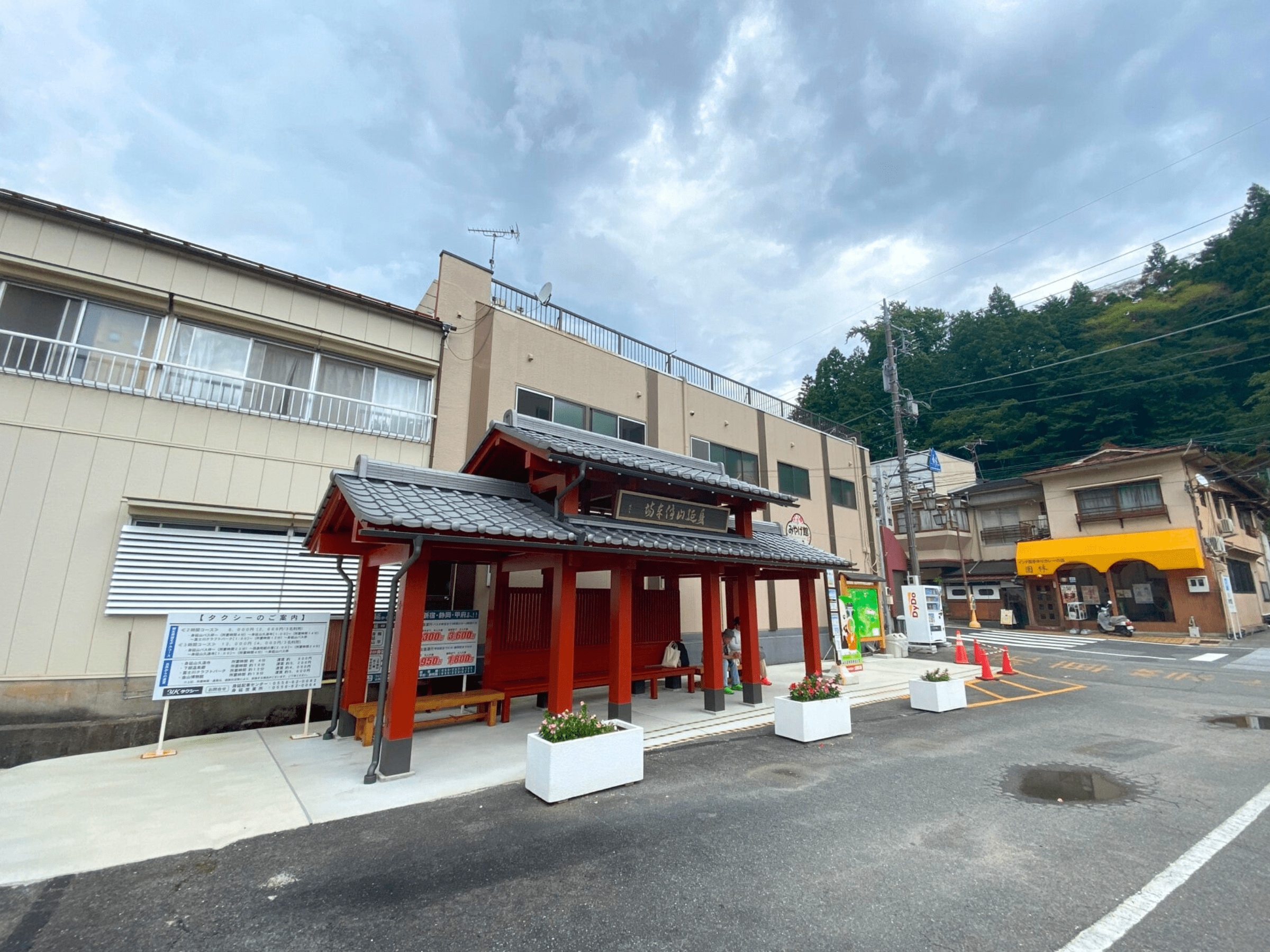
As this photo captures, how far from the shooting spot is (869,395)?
39.3 m

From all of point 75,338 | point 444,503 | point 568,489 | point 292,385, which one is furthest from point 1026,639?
point 75,338

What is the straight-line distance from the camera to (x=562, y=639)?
7410mm

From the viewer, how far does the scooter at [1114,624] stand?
24.5 meters

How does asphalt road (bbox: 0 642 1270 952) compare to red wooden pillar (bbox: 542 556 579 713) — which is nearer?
asphalt road (bbox: 0 642 1270 952)

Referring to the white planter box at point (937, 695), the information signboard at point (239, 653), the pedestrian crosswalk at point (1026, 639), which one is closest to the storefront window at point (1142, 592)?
the pedestrian crosswalk at point (1026, 639)

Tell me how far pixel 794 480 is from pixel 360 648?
53.3 ft

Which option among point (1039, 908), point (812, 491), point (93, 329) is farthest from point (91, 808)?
point (812, 491)

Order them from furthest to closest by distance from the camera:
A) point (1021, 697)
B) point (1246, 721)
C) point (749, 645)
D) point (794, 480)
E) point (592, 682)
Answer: point (794, 480), point (1021, 697), point (749, 645), point (592, 682), point (1246, 721)

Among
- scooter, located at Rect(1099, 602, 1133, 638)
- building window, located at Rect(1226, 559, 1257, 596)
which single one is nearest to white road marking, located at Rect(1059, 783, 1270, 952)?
scooter, located at Rect(1099, 602, 1133, 638)

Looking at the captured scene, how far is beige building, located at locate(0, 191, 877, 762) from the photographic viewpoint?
7695 mm

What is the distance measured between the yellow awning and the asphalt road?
23699 mm

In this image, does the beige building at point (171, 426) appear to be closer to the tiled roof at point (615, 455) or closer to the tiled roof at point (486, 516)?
the tiled roof at point (486, 516)

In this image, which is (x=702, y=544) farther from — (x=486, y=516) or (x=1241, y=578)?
(x=1241, y=578)

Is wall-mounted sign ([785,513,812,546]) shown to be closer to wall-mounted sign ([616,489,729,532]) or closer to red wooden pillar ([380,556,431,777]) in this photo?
wall-mounted sign ([616,489,729,532])
